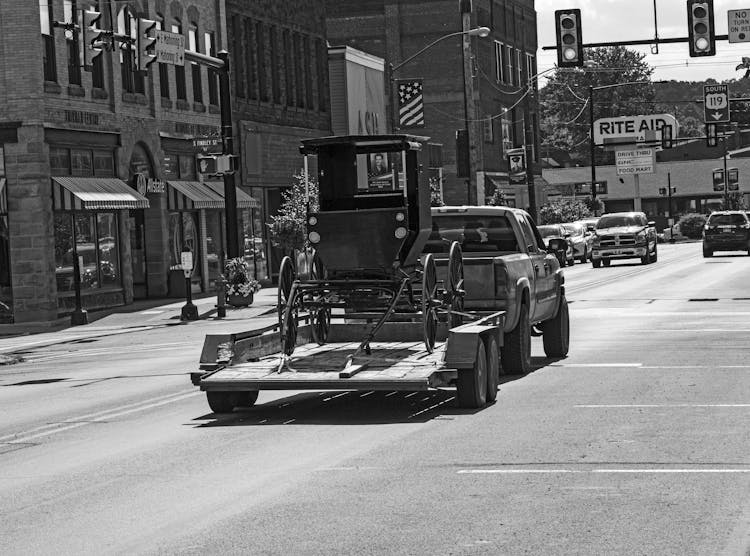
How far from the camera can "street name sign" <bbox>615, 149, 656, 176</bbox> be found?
118750 mm

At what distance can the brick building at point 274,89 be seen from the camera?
51.1 meters

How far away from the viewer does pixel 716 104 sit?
247ft

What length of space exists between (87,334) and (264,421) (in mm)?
18850

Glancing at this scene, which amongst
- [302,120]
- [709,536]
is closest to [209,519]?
[709,536]

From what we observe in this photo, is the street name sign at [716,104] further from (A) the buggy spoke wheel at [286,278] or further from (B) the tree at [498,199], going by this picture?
(A) the buggy spoke wheel at [286,278]

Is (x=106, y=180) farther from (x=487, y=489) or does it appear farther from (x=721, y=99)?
(x=721, y=99)

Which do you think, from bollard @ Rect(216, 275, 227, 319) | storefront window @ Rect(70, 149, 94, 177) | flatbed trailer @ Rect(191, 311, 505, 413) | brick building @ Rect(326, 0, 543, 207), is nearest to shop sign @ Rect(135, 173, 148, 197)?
storefront window @ Rect(70, 149, 94, 177)

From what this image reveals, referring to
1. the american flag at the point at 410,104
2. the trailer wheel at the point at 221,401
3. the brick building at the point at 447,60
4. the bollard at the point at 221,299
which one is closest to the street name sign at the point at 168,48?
the bollard at the point at 221,299

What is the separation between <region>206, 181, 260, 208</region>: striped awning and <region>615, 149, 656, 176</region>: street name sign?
72.7 metres

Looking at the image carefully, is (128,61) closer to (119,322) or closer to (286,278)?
(119,322)

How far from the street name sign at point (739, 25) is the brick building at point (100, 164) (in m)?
14.5

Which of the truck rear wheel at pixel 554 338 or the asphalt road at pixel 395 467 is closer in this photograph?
the asphalt road at pixel 395 467

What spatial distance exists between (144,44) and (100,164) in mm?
12158

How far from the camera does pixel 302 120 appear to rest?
186 feet
